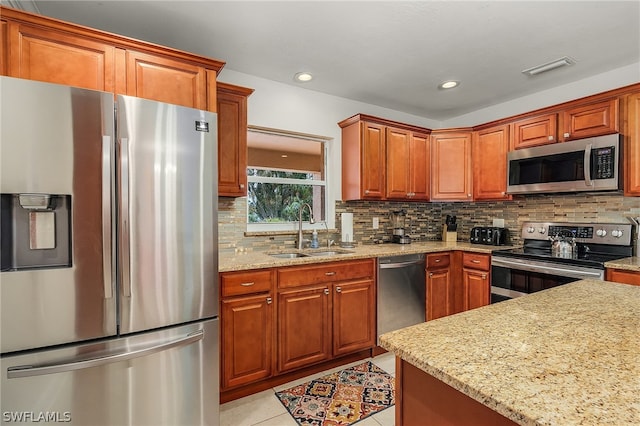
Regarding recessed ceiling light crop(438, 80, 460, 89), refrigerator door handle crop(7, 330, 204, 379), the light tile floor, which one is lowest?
the light tile floor

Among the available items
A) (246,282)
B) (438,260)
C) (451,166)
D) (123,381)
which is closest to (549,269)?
(438,260)

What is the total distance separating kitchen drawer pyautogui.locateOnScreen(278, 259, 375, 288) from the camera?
234 cm

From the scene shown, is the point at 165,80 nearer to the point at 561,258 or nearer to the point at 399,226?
the point at 399,226

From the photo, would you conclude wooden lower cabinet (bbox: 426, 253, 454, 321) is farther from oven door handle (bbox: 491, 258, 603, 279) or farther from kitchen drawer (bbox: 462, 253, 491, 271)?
oven door handle (bbox: 491, 258, 603, 279)

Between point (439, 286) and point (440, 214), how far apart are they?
Answer: 1.36m

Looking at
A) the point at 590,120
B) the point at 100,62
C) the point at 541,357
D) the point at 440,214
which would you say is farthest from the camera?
the point at 440,214

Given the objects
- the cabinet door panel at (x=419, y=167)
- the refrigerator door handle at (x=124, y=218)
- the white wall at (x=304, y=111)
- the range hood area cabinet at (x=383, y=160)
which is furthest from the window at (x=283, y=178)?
the refrigerator door handle at (x=124, y=218)

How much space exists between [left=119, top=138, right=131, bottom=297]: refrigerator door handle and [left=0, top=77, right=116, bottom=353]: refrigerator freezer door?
0.05m

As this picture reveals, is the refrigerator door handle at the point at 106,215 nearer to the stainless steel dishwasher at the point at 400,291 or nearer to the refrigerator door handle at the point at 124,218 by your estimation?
the refrigerator door handle at the point at 124,218

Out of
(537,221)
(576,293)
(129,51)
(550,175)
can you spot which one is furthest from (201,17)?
(537,221)

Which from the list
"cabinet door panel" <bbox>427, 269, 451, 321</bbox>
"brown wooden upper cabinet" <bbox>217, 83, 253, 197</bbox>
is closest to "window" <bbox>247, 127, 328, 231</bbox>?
"brown wooden upper cabinet" <bbox>217, 83, 253, 197</bbox>

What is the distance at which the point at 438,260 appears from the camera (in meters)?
3.20

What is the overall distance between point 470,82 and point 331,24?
1.67m

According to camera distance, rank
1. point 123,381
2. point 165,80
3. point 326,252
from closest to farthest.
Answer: point 123,381 < point 165,80 < point 326,252
